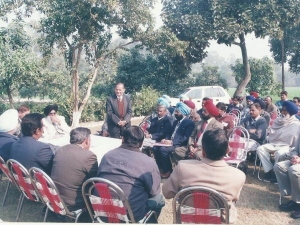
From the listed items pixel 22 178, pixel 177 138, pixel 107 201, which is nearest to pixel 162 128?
pixel 177 138

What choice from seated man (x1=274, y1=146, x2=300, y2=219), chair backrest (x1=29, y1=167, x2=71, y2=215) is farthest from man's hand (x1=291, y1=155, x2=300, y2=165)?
chair backrest (x1=29, y1=167, x2=71, y2=215)

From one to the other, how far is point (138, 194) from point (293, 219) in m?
2.19

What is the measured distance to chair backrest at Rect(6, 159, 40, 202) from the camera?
3.11m

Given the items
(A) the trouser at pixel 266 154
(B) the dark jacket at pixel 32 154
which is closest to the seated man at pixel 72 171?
(B) the dark jacket at pixel 32 154

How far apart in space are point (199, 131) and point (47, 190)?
2.70m

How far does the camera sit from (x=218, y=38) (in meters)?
14.8

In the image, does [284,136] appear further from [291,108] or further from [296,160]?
[296,160]

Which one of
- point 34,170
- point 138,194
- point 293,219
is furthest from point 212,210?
point 293,219

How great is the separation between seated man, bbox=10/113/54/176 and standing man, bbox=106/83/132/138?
2.41m

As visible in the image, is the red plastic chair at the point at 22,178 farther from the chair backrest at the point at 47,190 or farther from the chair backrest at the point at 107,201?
the chair backrest at the point at 107,201

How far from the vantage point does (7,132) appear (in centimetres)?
406

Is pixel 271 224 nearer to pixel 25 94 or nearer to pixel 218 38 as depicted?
pixel 218 38

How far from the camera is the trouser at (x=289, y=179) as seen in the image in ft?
12.4

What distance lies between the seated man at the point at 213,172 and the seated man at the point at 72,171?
1010 mm
